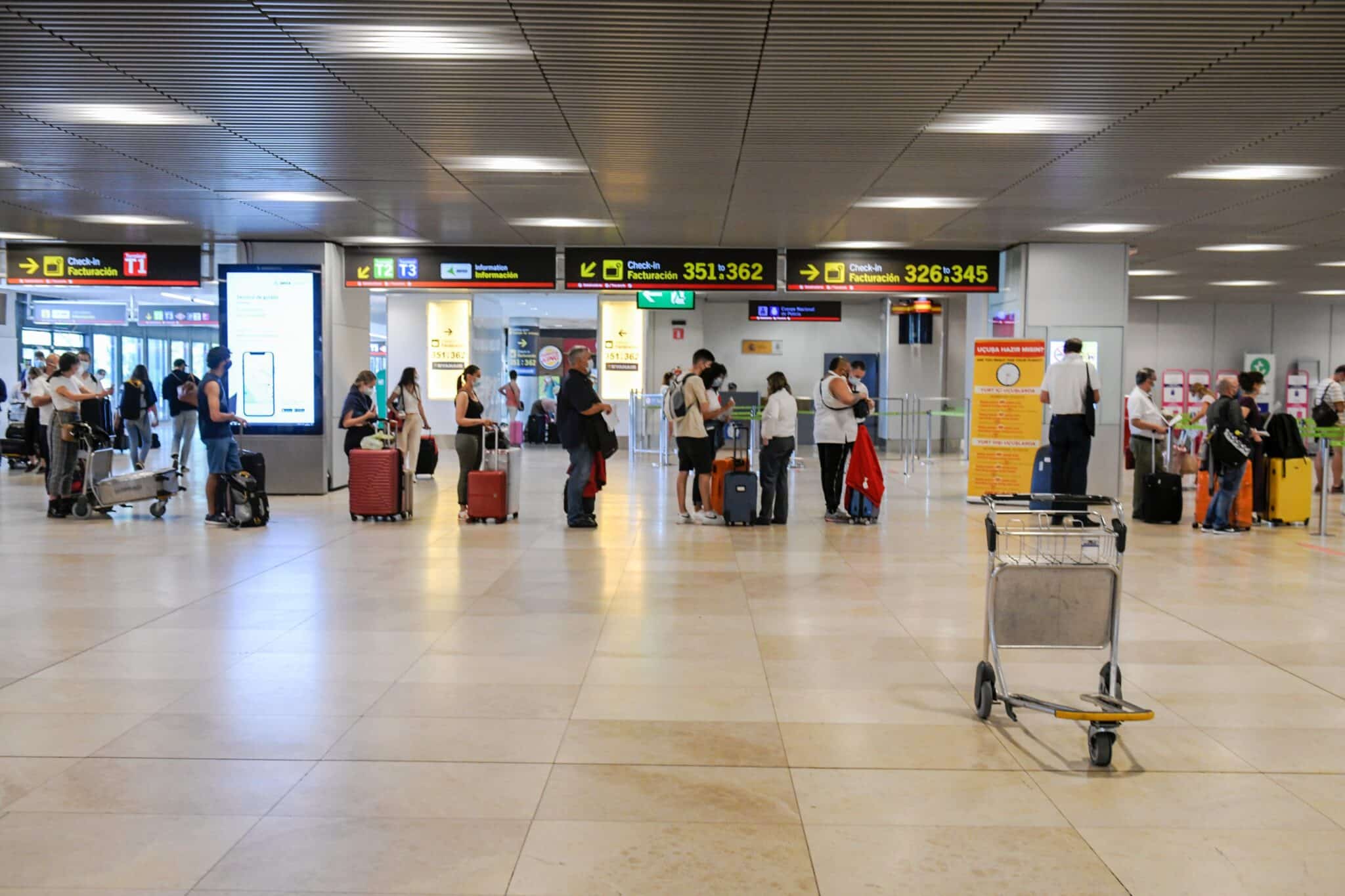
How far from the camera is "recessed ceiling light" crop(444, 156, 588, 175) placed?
9.91m

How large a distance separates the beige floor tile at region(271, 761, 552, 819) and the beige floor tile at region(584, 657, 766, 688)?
52.2 inches

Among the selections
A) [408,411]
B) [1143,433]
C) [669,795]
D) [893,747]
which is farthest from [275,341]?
[669,795]

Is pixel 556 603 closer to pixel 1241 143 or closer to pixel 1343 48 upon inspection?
pixel 1343 48

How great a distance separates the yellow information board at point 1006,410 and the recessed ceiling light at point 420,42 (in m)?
8.75

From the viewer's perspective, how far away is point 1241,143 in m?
8.96

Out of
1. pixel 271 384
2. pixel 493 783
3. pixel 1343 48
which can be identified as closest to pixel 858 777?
pixel 493 783

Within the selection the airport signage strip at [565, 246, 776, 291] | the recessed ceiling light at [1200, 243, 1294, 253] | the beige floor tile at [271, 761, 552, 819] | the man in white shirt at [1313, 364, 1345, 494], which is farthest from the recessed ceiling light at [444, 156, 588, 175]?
the man in white shirt at [1313, 364, 1345, 494]

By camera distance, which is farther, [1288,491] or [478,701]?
[1288,491]

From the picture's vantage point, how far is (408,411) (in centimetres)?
1575

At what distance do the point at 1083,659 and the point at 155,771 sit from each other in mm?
4298

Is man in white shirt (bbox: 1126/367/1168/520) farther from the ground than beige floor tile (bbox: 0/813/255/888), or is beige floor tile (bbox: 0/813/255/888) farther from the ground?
man in white shirt (bbox: 1126/367/1168/520)

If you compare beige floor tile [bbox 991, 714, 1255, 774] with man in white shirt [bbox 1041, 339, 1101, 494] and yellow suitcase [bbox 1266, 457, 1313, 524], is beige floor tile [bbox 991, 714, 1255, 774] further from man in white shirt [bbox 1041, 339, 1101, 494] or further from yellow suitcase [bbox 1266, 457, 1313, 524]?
yellow suitcase [bbox 1266, 457, 1313, 524]

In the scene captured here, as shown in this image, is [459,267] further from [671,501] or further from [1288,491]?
[1288,491]

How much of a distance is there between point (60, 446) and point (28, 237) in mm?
4636
